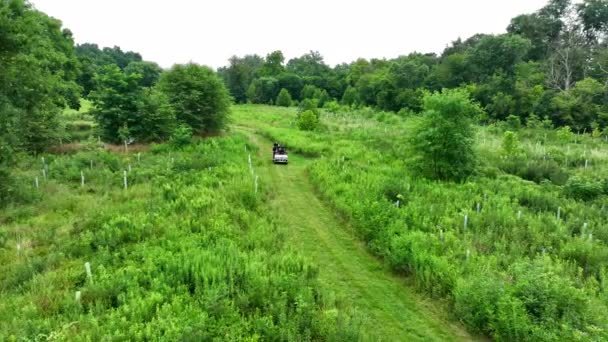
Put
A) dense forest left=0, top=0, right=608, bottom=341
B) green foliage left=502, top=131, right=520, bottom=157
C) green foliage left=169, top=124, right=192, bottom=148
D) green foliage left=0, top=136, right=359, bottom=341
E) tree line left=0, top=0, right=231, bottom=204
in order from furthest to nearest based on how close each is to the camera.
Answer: green foliage left=169, top=124, right=192, bottom=148 < green foliage left=502, top=131, right=520, bottom=157 < tree line left=0, top=0, right=231, bottom=204 < dense forest left=0, top=0, right=608, bottom=341 < green foliage left=0, top=136, right=359, bottom=341

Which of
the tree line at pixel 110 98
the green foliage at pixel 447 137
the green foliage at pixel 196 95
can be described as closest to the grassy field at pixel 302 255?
the green foliage at pixel 447 137

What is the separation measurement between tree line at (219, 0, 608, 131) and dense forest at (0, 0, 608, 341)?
52.0 feet

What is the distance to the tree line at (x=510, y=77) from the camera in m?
44.8

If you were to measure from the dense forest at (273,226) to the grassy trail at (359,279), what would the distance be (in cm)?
6

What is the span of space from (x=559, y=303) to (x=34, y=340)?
10528mm

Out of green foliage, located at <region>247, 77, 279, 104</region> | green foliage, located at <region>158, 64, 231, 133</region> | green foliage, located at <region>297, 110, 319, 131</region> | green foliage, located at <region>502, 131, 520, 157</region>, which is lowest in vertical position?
green foliage, located at <region>502, 131, 520, 157</region>

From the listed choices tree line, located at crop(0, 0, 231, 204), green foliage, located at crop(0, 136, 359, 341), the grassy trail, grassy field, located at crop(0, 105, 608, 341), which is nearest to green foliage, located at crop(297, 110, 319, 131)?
tree line, located at crop(0, 0, 231, 204)

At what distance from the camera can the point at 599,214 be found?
50.2 ft

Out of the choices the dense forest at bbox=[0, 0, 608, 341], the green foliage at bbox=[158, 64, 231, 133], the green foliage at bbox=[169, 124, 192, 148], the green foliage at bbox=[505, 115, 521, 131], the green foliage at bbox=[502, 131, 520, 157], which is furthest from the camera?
the green foliage at bbox=[505, 115, 521, 131]

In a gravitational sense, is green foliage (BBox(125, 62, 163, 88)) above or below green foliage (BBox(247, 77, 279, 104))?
above

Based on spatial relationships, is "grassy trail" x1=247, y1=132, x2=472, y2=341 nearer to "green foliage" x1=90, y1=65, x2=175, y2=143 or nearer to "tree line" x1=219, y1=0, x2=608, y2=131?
"green foliage" x1=90, y1=65, x2=175, y2=143

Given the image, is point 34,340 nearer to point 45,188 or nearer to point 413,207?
point 413,207

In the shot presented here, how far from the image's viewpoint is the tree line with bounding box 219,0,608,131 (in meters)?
44.8

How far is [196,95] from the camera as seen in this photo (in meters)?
30.1
